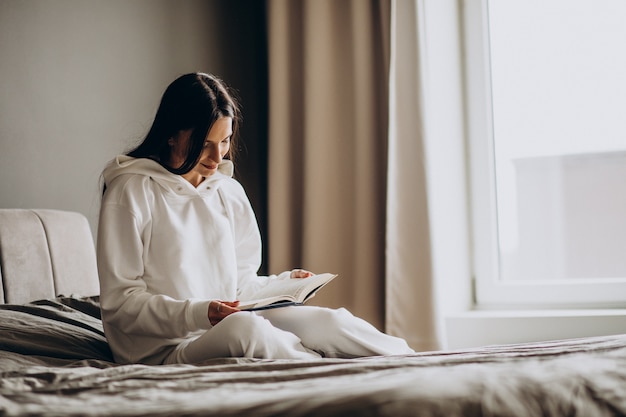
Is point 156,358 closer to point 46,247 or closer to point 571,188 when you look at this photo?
point 46,247

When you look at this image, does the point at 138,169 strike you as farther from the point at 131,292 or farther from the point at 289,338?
the point at 289,338

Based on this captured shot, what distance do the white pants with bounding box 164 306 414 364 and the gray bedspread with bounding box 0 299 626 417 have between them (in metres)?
0.21

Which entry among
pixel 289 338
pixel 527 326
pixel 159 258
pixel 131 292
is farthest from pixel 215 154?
pixel 527 326

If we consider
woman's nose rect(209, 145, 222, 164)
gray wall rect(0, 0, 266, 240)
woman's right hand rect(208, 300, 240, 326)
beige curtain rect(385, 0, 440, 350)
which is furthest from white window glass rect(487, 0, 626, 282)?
woman's right hand rect(208, 300, 240, 326)

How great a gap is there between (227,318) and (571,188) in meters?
1.95

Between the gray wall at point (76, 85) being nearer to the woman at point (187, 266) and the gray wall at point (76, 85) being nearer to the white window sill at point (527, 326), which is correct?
the woman at point (187, 266)

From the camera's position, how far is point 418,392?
2.70 feet

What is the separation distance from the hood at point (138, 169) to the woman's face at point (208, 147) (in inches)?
2.2

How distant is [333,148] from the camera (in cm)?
294

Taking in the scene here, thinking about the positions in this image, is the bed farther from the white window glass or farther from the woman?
the white window glass

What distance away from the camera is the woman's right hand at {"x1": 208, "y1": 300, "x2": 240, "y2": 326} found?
1.52 meters

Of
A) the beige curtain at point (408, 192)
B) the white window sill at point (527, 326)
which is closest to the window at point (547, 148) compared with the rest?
the white window sill at point (527, 326)

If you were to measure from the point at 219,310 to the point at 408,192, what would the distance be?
→ 1.38 metres

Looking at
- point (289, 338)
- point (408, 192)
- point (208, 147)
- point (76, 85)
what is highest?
point (76, 85)
